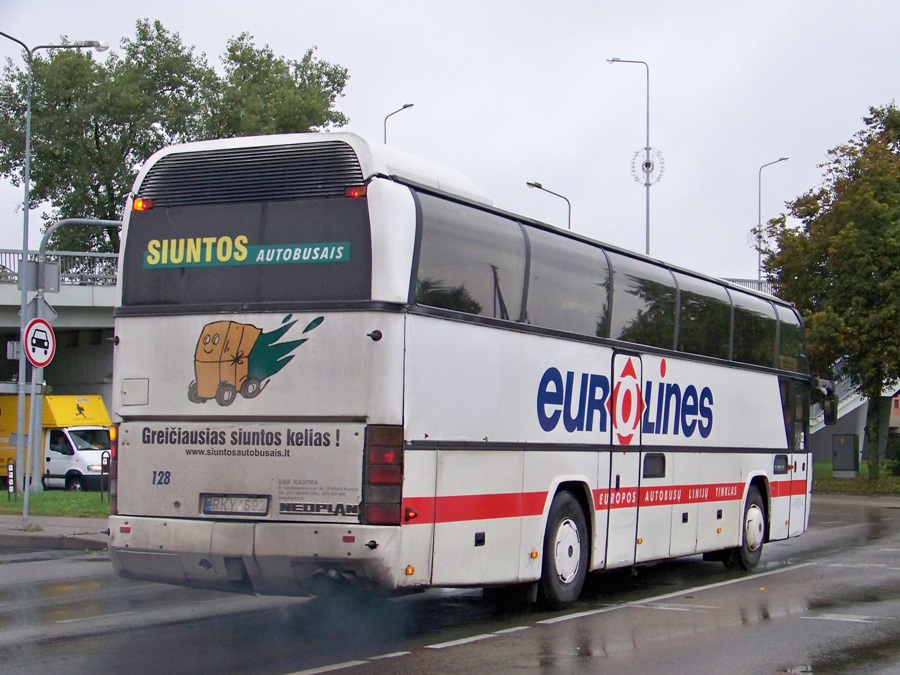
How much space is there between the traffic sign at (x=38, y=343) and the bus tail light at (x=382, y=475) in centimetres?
1014

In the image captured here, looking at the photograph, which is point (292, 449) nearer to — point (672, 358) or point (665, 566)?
point (672, 358)

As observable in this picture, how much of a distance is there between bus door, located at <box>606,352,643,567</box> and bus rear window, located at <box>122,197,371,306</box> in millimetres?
4275

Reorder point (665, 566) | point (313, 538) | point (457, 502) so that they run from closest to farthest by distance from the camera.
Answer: point (313, 538) → point (457, 502) → point (665, 566)

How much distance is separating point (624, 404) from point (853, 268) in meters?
27.3

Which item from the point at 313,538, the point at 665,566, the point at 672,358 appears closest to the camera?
the point at 313,538

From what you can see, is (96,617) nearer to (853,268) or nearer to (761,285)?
(853,268)

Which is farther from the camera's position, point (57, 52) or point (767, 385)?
point (57, 52)

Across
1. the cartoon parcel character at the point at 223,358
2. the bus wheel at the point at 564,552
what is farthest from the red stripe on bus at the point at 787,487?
the cartoon parcel character at the point at 223,358

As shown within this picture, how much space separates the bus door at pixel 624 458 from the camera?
12.5 m

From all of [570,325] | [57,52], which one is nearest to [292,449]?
[570,325]

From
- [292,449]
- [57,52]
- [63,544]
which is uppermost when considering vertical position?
[57,52]

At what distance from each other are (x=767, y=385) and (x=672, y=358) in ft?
10.7

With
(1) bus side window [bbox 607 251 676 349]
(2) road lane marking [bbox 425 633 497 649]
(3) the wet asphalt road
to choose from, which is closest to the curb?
(3) the wet asphalt road

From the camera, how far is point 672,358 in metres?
13.9
